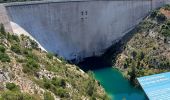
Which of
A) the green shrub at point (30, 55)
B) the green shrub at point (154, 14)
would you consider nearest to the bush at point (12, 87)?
the green shrub at point (30, 55)

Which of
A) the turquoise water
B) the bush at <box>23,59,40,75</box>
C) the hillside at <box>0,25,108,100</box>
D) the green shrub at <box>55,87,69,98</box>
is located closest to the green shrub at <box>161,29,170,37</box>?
the turquoise water

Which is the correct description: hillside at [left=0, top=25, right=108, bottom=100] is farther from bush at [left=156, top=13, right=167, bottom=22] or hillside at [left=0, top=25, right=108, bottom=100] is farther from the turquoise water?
bush at [left=156, top=13, right=167, bottom=22]

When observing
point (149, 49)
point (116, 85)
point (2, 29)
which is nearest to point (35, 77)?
point (2, 29)

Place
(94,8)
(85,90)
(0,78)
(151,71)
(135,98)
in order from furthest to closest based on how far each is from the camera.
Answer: (94,8) → (151,71) → (135,98) → (85,90) → (0,78)

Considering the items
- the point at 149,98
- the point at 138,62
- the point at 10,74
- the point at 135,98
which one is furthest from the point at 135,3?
the point at 10,74

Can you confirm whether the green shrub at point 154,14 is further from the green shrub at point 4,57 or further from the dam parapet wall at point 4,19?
the green shrub at point 4,57

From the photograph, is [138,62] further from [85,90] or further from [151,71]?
[85,90]
